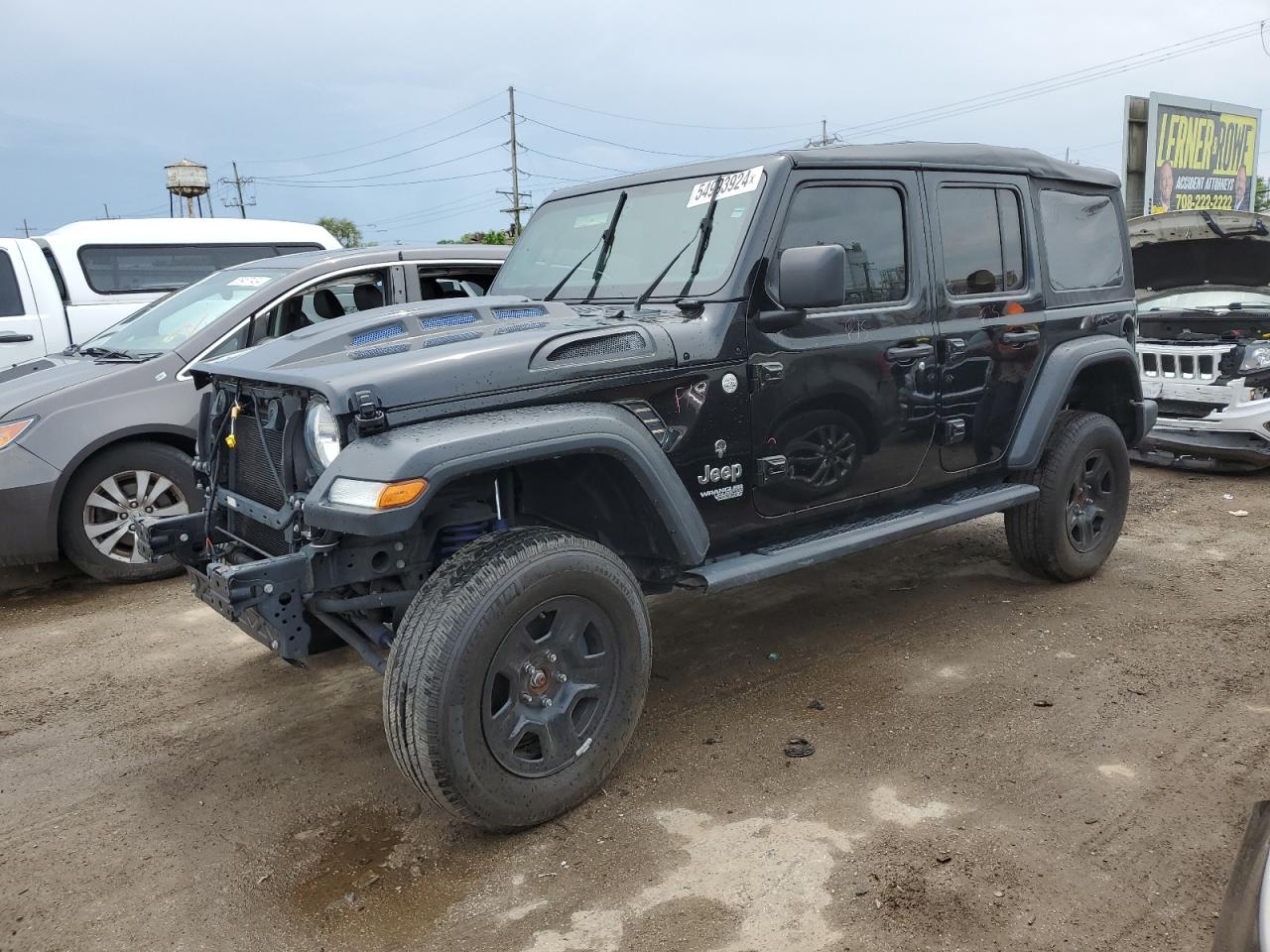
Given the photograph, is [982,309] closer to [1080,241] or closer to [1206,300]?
[1080,241]

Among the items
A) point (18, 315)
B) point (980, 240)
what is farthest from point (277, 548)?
point (18, 315)

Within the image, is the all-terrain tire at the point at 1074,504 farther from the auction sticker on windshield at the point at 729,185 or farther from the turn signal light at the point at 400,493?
the turn signal light at the point at 400,493

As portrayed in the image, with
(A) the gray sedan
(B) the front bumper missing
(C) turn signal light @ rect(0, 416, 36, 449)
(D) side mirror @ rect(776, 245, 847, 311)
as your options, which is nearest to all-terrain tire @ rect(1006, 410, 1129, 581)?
(D) side mirror @ rect(776, 245, 847, 311)

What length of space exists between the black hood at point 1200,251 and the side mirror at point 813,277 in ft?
17.3

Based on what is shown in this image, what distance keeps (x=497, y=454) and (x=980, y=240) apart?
2741 mm

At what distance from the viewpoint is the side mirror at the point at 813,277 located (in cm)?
337

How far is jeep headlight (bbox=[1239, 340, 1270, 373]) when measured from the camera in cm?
723

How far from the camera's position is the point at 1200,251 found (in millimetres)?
8312

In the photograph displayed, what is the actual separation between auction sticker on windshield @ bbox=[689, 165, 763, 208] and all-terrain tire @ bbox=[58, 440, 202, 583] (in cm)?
325

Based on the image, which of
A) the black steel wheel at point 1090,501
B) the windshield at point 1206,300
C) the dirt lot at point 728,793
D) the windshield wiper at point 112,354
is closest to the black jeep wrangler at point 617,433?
the black steel wheel at point 1090,501

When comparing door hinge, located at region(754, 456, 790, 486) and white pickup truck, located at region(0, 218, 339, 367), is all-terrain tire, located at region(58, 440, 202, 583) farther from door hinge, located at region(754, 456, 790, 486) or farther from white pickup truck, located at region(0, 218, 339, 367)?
door hinge, located at region(754, 456, 790, 486)

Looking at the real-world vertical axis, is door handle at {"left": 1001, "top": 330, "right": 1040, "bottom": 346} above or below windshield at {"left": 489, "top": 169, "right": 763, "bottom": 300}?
below

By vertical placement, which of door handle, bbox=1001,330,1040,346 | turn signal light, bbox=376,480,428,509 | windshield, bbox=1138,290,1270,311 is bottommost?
turn signal light, bbox=376,480,428,509

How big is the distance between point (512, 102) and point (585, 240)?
4963cm
